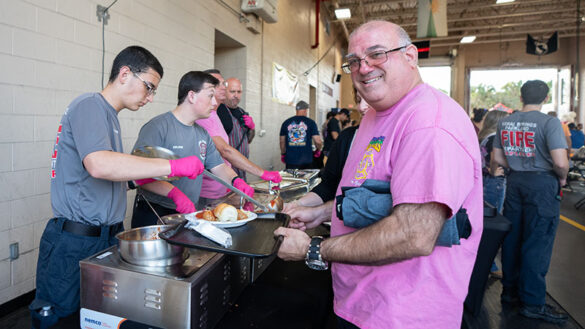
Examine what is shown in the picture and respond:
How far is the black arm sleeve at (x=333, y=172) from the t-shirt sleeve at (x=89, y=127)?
933 millimetres

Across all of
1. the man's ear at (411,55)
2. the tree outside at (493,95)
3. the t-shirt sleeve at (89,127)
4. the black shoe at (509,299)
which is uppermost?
the tree outside at (493,95)

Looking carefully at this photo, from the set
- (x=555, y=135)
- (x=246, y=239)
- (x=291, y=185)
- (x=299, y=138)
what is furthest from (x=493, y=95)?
(x=246, y=239)

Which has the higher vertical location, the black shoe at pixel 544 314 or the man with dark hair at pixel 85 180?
the man with dark hair at pixel 85 180

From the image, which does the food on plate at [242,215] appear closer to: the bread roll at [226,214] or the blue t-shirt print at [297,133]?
the bread roll at [226,214]

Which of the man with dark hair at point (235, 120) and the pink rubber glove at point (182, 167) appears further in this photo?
the man with dark hair at point (235, 120)

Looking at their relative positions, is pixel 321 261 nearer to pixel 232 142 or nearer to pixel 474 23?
pixel 232 142

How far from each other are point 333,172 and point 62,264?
123 centimetres

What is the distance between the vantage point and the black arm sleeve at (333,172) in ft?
5.41

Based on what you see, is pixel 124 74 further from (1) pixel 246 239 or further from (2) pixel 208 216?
(1) pixel 246 239

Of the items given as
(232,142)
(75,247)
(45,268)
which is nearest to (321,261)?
(75,247)

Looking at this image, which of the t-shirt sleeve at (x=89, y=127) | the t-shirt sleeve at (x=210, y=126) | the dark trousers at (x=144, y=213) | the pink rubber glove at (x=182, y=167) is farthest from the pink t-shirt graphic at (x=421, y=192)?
the t-shirt sleeve at (x=210, y=126)

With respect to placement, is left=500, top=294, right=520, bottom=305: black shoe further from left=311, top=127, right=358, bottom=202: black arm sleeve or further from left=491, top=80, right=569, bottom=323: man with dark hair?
left=311, top=127, right=358, bottom=202: black arm sleeve

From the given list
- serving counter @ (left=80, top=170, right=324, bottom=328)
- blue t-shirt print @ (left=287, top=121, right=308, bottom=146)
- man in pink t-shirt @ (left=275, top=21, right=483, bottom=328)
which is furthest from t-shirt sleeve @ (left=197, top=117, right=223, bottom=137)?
blue t-shirt print @ (left=287, top=121, right=308, bottom=146)

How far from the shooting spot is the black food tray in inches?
37.6
